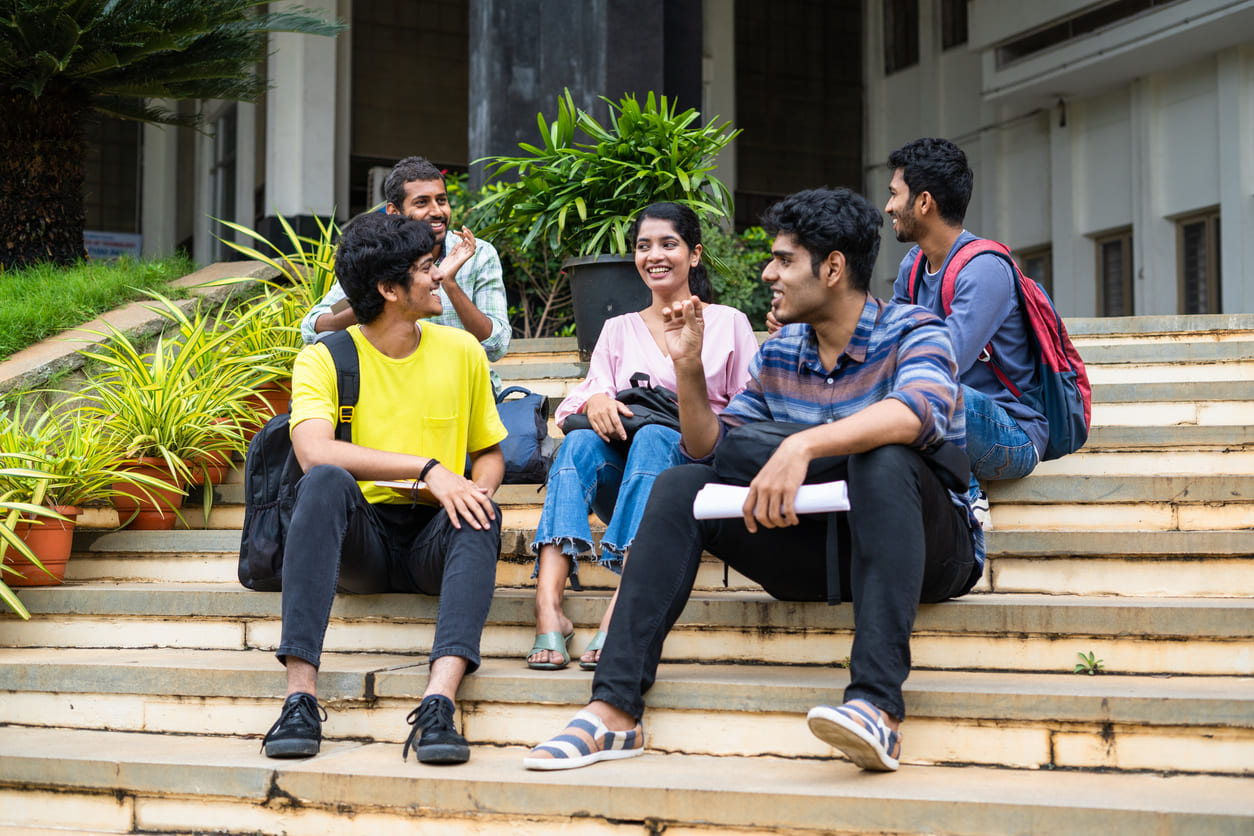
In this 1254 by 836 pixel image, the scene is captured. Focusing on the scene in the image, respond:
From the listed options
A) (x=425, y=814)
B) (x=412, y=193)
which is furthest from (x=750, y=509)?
(x=412, y=193)

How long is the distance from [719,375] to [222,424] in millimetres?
1835

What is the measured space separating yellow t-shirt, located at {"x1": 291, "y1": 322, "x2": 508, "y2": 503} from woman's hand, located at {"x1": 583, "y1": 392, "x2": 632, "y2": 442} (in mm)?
315

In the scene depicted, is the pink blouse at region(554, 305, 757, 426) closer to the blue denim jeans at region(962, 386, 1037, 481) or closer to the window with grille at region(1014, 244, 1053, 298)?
the blue denim jeans at region(962, 386, 1037, 481)

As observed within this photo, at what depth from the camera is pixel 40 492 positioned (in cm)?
358

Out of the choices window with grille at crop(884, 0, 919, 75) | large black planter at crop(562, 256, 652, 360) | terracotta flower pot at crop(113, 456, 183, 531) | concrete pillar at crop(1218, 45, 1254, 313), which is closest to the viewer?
terracotta flower pot at crop(113, 456, 183, 531)

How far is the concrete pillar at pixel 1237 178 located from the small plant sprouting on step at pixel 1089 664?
337 inches

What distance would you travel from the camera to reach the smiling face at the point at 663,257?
3385 mm

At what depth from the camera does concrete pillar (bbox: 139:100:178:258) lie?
1566 cm

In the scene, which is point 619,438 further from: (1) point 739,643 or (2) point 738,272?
(2) point 738,272

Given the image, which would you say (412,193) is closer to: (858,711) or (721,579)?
(721,579)

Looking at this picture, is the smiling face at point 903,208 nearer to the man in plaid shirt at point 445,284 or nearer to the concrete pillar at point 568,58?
the man in plaid shirt at point 445,284

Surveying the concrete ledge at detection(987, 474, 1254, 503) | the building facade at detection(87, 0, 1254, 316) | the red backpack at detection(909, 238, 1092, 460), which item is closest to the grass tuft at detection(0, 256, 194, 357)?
the building facade at detection(87, 0, 1254, 316)

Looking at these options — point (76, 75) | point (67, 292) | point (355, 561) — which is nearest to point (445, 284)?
point (355, 561)

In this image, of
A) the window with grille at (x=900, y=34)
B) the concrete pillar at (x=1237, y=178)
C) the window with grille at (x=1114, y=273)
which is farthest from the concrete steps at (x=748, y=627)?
the window with grille at (x=900, y=34)
